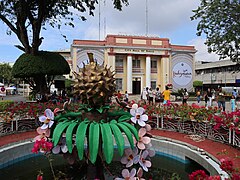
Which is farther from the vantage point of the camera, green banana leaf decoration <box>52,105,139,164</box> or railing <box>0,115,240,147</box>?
railing <box>0,115,240,147</box>

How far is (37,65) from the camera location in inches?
429

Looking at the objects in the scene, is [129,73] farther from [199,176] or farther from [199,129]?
[199,176]

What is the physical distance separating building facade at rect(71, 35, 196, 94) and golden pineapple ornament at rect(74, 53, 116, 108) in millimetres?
25370

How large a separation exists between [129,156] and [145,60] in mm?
28916

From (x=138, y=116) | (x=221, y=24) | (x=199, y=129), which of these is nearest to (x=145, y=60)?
(x=221, y=24)

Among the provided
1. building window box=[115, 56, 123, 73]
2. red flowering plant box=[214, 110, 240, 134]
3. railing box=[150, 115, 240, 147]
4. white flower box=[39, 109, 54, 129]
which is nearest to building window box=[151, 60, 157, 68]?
building window box=[115, 56, 123, 73]

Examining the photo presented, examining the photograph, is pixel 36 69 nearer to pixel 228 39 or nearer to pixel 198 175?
pixel 198 175

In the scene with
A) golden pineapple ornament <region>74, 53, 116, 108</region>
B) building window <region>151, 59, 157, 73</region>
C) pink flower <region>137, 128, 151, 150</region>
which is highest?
building window <region>151, 59, 157, 73</region>

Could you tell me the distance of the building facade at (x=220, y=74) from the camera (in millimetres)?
38062

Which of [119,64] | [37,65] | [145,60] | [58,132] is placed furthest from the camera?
[145,60]

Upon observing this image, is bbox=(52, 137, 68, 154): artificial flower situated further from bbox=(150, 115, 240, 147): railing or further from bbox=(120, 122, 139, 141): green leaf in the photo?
bbox=(150, 115, 240, 147): railing

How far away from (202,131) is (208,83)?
39.9m

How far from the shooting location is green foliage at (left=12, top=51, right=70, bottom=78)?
35.5ft

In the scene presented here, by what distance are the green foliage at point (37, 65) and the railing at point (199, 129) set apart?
18.9 ft
